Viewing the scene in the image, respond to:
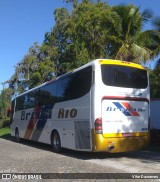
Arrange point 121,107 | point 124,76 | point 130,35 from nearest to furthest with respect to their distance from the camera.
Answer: point 121,107 < point 124,76 < point 130,35

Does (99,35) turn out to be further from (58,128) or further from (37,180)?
(37,180)

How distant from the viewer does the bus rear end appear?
40.8 feet

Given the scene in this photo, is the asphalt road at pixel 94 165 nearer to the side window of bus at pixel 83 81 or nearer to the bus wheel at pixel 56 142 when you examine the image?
the bus wheel at pixel 56 142

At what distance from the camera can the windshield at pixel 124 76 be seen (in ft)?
42.0

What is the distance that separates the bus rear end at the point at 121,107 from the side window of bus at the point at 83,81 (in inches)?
18.3

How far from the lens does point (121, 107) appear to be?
1294 centimetres

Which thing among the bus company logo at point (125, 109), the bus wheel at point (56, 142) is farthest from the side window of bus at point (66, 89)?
the bus company logo at point (125, 109)

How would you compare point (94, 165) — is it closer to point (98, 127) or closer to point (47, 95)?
point (98, 127)

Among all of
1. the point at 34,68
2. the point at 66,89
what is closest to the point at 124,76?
the point at 66,89

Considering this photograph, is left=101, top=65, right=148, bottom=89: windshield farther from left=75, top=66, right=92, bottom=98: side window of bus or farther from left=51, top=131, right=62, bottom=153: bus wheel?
left=51, top=131, right=62, bottom=153: bus wheel

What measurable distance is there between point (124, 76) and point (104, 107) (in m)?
1.56

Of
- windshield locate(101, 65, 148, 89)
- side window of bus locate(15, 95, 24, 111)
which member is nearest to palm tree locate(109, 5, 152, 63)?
side window of bus locate(15, 95, 24, 111)

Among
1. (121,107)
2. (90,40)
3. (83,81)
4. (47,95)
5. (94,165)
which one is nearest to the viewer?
(94,165)

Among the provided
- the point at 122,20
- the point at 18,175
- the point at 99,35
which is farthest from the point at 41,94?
the point at 99,35
